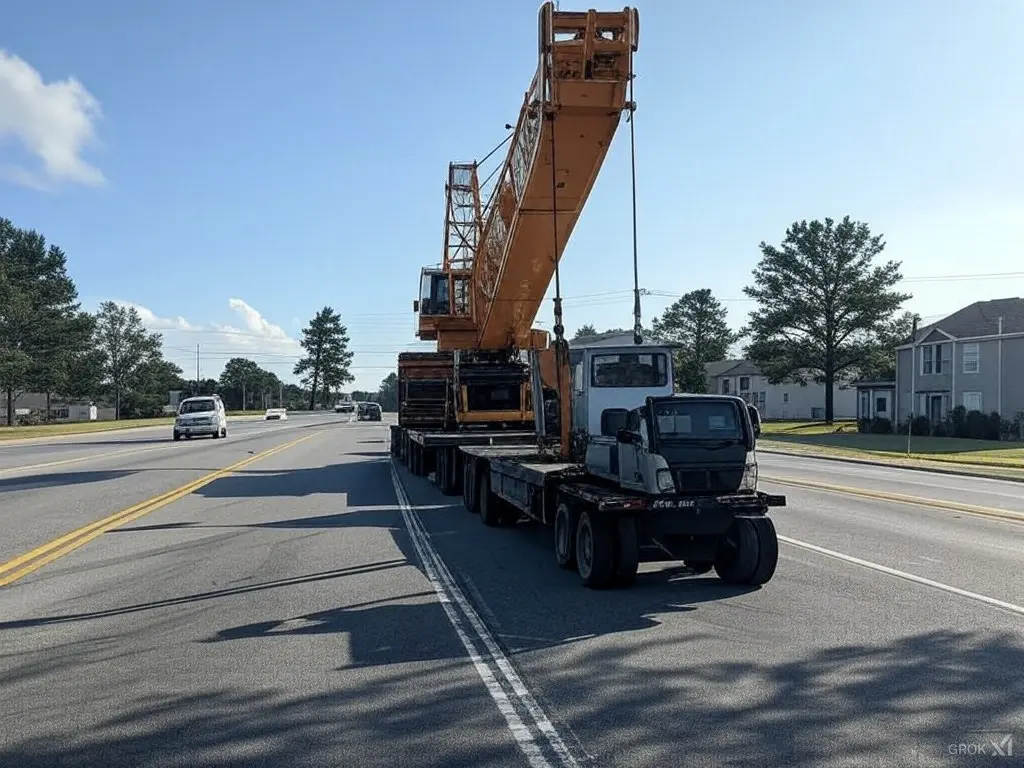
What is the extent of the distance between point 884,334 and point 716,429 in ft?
183

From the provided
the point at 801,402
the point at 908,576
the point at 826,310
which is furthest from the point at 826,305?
the point at 908,576

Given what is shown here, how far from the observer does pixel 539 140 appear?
569 inches

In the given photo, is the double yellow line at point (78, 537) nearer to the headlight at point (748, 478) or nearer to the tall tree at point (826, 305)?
the headlight at point (748, 478)

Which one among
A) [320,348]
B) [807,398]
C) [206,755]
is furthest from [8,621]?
[320,348]

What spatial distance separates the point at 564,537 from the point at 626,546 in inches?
50.2

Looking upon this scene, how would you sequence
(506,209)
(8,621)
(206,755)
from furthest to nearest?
(506,209), (8,621), (206,755)

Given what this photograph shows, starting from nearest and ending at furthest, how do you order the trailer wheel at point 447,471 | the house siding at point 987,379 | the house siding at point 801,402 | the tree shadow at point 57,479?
the trailer wheel at point 447,471 < the tree shadow at point 57,479 < the house siding at point 987,379 < the house siding at point 801,402

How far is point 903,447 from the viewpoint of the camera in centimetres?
4022

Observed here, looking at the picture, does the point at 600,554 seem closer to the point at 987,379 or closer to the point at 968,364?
the point at 987,379

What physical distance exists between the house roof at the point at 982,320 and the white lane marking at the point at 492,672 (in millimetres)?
44397

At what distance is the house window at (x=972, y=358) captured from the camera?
48.5m

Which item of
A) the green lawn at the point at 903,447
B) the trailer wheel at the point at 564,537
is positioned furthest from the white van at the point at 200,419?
the trailer wheel at the point at 564,537

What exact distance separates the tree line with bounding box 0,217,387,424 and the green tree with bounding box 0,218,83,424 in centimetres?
8

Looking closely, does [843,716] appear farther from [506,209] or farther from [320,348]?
[320,348]
